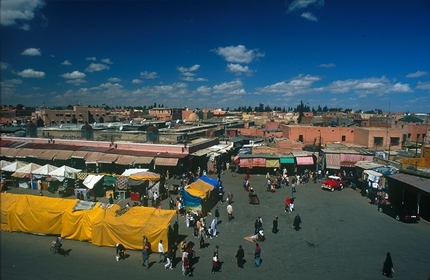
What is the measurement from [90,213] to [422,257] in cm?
1511

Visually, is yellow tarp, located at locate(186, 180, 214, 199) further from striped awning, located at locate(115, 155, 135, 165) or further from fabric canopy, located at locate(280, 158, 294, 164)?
fabric canopy, located at locate(280, 158, 294, 164)

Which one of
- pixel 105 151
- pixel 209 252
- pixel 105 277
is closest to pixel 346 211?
pixel 209 252

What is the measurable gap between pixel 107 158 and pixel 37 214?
11529 millimetres

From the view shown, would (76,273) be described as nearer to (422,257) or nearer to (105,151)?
(422,257)

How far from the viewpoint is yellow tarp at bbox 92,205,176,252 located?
38.9ft

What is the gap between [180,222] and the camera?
15617mm

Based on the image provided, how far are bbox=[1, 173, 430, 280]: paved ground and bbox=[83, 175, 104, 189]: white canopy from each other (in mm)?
5996

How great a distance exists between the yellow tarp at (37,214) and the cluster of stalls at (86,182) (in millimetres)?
5318

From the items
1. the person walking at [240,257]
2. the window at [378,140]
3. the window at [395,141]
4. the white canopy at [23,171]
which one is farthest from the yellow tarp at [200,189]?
the window at [395,141]

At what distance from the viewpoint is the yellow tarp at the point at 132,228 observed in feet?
38.9

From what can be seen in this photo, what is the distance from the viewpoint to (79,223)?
13.1 meters

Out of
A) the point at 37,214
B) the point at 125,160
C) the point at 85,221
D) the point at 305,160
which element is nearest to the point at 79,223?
the point at 85,221

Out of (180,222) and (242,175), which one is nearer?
(180,222)

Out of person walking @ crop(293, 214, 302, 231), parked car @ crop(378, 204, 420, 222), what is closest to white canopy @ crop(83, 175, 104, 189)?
person walking @ crop(293, 214, 302, 231)
